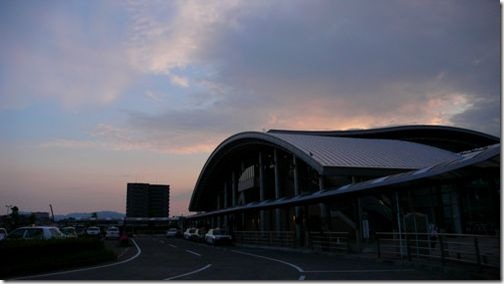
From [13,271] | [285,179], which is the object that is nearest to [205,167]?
[285,179]

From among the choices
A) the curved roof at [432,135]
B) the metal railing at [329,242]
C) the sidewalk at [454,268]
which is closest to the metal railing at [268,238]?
the metal railing at [329,242]

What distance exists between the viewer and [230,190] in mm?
68312

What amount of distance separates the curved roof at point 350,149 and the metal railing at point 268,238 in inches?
233

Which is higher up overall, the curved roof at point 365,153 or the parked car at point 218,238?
the curved roof at point 365,153

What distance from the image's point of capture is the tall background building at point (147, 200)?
565 feet

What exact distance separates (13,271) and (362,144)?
110 feet

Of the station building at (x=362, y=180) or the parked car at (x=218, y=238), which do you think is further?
the parked car at (x=218, y=238)

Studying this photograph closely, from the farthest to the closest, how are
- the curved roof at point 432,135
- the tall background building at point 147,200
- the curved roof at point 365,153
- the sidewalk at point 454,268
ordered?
the tall background building at point 147,200, the curved roof at point 432,135, the curved roof at point 365,153, the sidewalk at point 454,268

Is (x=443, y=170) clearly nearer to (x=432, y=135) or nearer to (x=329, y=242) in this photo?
(x=329, y=242)

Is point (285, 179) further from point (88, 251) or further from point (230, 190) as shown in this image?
A: point (88, 251)

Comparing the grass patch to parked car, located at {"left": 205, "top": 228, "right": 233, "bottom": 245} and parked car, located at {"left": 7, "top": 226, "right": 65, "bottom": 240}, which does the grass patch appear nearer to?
parked car, located at {"left": 7, "top": 226, "right": 65, "bottom": 240}

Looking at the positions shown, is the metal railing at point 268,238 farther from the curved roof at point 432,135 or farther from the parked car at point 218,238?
the curved roof at point 432,135

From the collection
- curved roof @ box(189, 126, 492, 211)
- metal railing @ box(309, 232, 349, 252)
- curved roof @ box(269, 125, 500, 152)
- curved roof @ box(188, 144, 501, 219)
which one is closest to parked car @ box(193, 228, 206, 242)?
curved roof @ box(189, 126, 492, 211)

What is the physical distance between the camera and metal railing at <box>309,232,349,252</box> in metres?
24.7
